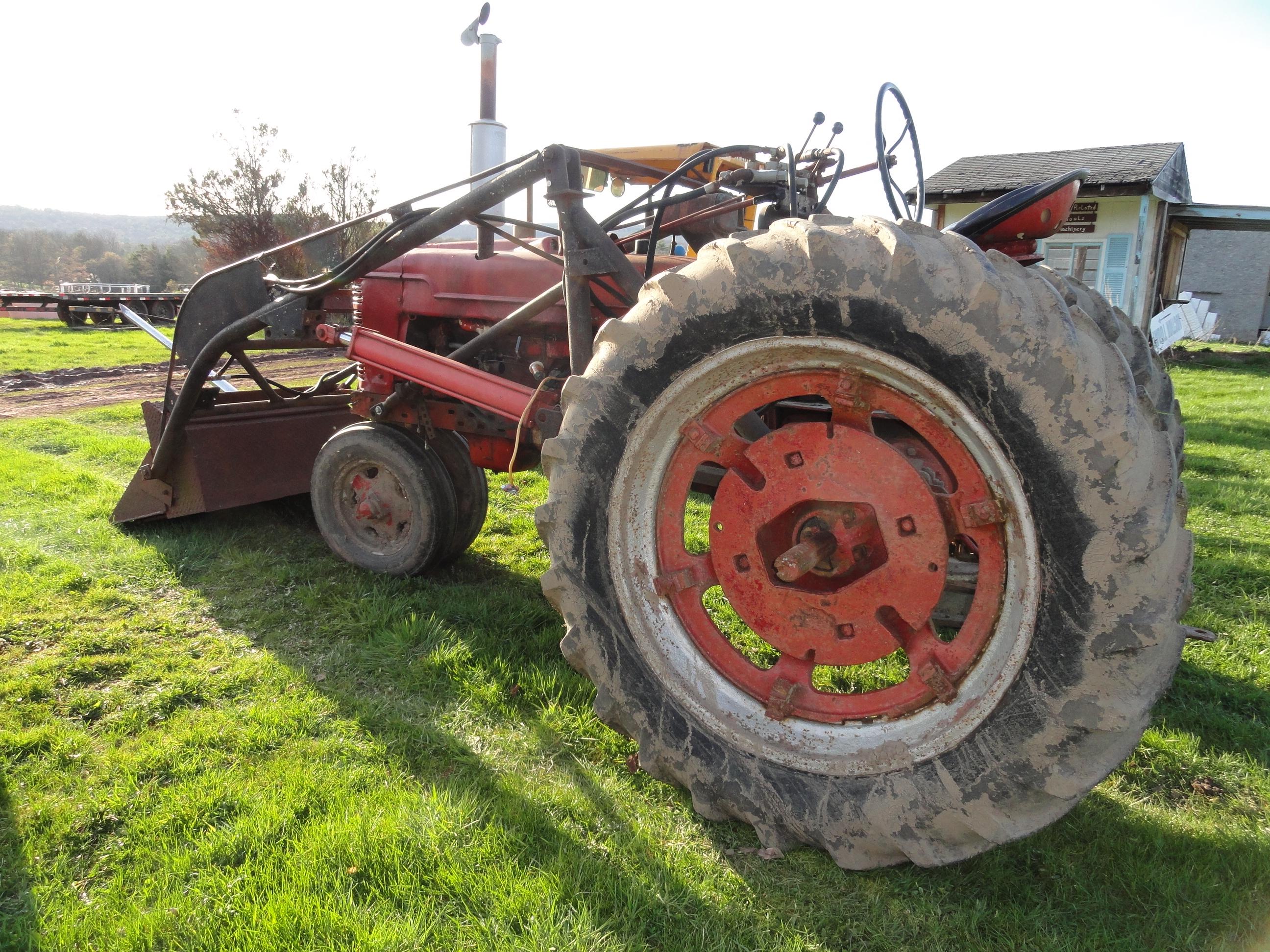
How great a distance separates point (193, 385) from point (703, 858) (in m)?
3.18

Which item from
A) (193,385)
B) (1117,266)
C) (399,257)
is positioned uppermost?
(1117,266)

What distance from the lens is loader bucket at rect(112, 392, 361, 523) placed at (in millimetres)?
4090

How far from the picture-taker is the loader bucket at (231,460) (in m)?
4.09

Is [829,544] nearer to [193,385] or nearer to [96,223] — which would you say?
Answer: [193,385]

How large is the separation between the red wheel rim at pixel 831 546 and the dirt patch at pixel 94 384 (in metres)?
7.25

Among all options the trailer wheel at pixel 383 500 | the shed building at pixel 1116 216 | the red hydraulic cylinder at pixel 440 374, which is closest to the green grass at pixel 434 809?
the trailer wheel at pixel 383 500

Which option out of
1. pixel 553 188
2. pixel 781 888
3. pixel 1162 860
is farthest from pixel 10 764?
pixel 1162 860

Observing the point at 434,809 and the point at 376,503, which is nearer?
the point at 434,809

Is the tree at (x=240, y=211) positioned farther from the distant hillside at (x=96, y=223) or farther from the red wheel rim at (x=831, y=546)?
the distant hillside at (x=96, y=223)

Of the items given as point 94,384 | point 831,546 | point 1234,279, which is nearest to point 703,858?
point 831,546

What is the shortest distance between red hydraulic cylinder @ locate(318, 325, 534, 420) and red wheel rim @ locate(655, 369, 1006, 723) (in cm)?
102

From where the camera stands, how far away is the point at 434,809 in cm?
215

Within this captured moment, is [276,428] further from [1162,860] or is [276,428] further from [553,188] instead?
[1162,860]

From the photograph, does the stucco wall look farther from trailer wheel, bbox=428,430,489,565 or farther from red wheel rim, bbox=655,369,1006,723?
red wheel rim, bbox=655,369,1006,723
